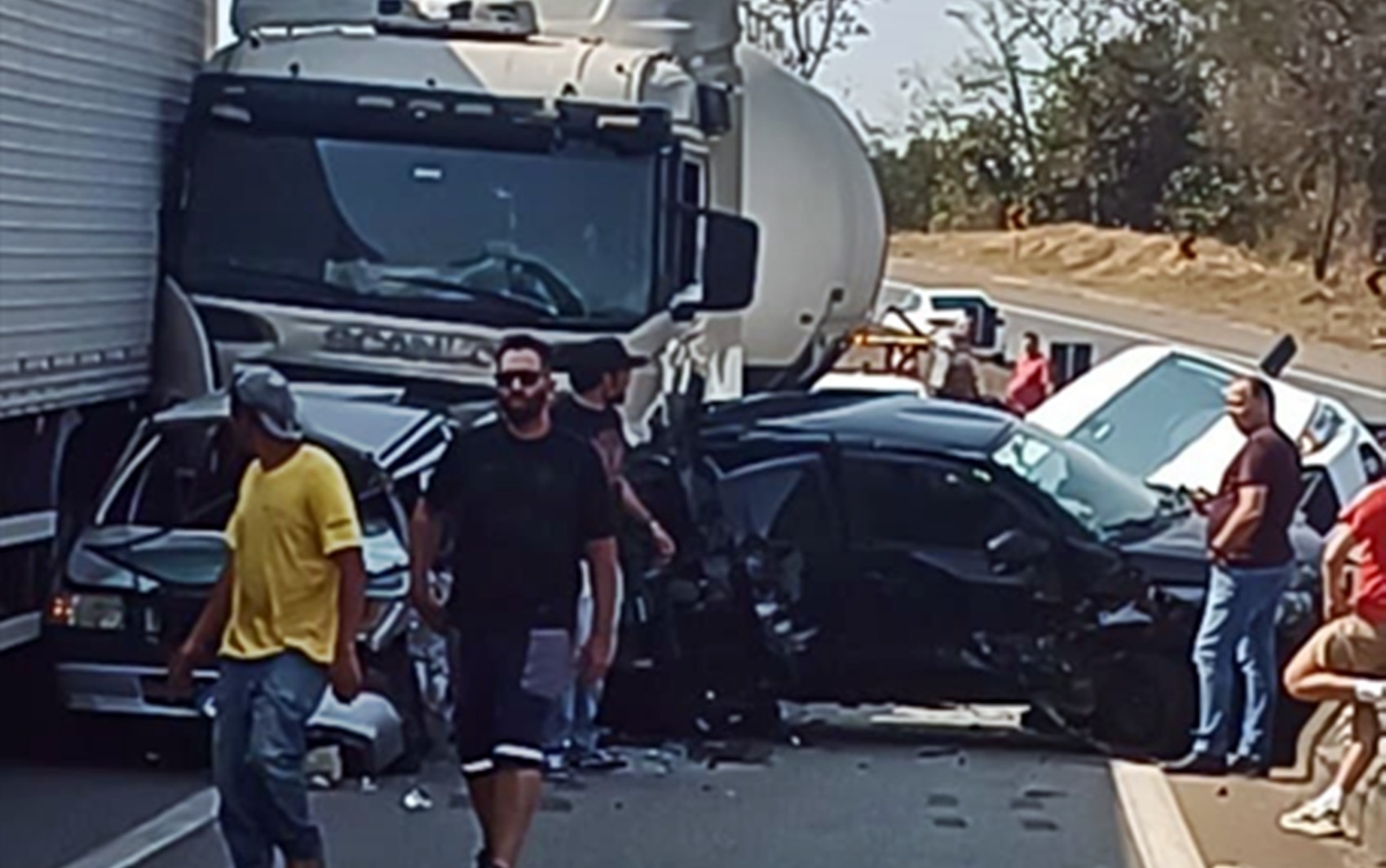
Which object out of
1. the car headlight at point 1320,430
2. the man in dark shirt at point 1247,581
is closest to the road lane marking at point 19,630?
the man in dark shirt at point 1247,581

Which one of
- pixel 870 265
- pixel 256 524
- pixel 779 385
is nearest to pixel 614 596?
pixel 256 524

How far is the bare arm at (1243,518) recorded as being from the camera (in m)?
14.7

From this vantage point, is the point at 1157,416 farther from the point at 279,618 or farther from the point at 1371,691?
the point at 279,618

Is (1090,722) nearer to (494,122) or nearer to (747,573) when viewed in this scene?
(747,573)

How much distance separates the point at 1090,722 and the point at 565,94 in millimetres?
3996

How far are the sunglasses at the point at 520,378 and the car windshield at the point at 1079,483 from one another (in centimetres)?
631

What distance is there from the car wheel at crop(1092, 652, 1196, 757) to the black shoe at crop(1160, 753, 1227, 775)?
0.62m

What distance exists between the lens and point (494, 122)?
1554 cm

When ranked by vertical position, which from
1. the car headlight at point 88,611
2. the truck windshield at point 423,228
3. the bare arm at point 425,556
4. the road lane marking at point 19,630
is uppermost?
the truck windshield at point 423,228

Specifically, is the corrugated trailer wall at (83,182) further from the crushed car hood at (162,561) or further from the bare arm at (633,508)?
the bare arm at (633,508)

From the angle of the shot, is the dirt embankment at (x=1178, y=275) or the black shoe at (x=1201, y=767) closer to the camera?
the black shoe at (x=1201, y=767)

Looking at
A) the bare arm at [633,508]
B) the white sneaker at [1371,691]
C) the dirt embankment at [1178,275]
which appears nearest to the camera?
the white sneaker at [1371,691]

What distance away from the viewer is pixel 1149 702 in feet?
51.5

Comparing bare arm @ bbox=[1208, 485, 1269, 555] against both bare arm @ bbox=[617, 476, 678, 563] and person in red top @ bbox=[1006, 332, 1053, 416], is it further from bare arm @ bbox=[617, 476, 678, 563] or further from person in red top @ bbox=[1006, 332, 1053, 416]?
person in red top @ bbox=[1006, 332, 1053, 416]
